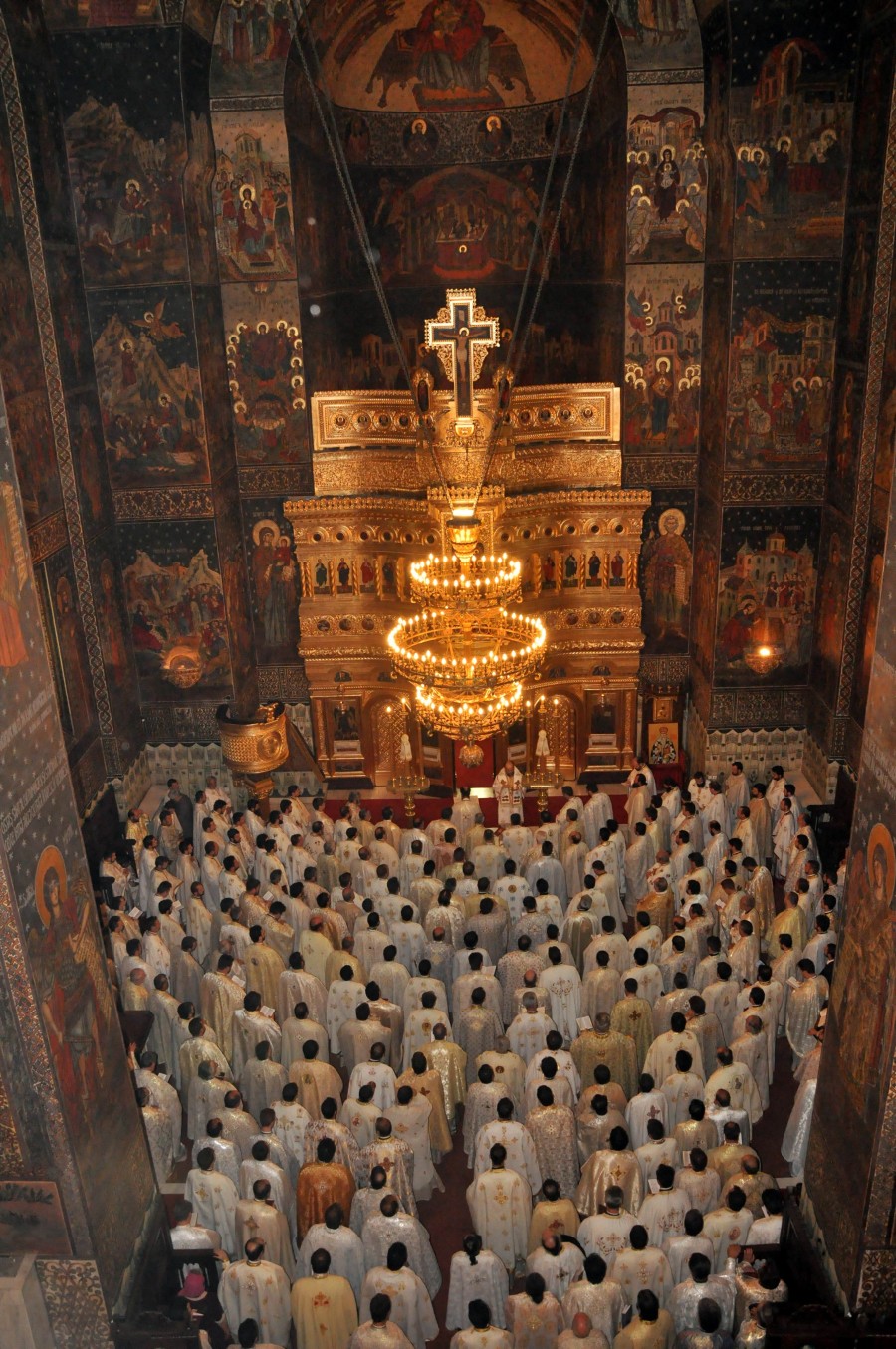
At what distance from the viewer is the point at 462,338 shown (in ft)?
46.6

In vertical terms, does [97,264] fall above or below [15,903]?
above

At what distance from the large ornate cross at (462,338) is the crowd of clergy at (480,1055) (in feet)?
17.4

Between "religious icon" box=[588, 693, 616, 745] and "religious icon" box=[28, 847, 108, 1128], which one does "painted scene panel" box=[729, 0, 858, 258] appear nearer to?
"religious icon" box=[588, 693, 616, 745]

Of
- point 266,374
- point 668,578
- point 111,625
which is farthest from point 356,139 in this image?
point 111,625

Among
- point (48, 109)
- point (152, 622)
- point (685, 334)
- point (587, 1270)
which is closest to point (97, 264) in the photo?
point (48, 109)

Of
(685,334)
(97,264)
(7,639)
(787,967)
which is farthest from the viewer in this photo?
(685,334)

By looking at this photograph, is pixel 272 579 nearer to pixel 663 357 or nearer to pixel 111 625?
pixel 111 625

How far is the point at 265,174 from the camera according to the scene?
17922mm

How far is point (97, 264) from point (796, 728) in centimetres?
1176

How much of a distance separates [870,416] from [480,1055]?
31.1 feet

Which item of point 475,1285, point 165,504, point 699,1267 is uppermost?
point 165,504

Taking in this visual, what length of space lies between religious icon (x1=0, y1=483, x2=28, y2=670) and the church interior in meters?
0.04

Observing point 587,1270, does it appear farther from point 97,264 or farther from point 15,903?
point 97,264

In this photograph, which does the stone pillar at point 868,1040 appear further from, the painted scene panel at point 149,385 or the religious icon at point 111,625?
the painted scene panel at point 149,385
